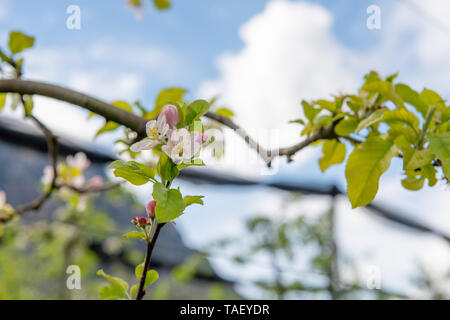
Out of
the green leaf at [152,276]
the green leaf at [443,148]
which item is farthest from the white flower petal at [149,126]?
the green leaf at [443,148]

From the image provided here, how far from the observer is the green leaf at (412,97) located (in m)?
0.37

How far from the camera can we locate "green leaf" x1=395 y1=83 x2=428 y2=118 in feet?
1.21

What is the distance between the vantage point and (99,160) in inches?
57.1

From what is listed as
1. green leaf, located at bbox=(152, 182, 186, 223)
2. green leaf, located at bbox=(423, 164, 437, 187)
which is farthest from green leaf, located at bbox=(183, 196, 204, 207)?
green leaf, located at bbox=(423, 164, 437, 187)

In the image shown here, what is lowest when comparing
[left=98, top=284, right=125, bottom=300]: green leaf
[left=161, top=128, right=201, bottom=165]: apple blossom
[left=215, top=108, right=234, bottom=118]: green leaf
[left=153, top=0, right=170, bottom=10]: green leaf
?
[left=98, top=284, right=125, bottom=300]: green leaf

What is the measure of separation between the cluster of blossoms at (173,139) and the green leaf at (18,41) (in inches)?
9.6

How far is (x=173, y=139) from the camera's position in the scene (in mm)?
264

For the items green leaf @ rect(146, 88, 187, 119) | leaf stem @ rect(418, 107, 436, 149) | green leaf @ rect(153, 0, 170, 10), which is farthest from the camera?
green leaf @ rect(153, 0, 170, 10)

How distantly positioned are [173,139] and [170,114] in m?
0.02

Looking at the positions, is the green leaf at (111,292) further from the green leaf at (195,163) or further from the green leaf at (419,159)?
the green leaf at (419,159)

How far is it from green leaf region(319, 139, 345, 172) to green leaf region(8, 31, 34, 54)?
13.5 inches

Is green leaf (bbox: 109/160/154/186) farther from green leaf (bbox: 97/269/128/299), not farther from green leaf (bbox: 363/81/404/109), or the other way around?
green leaf (bbox: 363/81/404/109)

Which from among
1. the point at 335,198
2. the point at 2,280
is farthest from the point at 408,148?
the point at 2,280
